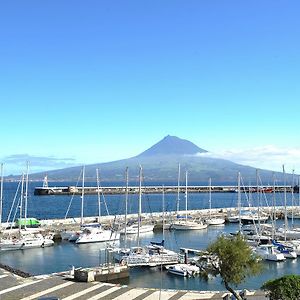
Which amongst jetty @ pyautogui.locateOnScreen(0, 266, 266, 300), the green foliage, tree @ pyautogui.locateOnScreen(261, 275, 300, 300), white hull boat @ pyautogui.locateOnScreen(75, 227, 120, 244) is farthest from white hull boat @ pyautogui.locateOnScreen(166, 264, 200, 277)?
white hull boat @ pyautogui.locateOnScreen(75, 227, 120, 244)

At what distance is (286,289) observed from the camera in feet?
48.1

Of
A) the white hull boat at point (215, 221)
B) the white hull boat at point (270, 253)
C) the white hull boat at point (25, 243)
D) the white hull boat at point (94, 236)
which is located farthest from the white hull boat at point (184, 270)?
the white hull boat at point (215, 221)

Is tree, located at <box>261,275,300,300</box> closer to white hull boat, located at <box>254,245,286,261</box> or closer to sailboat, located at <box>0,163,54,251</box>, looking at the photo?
white hull boat, located at <box>254,245,286,261</box>

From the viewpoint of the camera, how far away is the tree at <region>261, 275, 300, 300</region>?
47.9 ft

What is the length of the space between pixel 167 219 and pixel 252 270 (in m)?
36.7

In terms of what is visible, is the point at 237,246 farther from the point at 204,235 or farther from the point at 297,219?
the point at 297,219

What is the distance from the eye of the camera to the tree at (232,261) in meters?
17.5

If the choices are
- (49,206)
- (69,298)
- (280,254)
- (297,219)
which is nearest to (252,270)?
(69,298)

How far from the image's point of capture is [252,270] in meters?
18.0

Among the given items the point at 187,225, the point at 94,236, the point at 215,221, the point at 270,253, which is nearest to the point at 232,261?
the point at 270,253

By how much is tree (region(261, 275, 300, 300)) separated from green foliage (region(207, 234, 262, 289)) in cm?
251

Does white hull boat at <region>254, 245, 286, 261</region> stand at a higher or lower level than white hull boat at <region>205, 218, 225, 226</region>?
lower

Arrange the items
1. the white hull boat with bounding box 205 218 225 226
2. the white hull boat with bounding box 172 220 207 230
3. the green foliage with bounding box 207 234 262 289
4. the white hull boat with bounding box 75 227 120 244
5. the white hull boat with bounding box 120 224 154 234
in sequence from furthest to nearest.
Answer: the white hull boat with bounding box 205 218 225 226
the white hull boat with bounding box 172 220 207 230
the white hull boat with bounding box 120 224 154 234
the white hull boat with bounding box 75 227 120 244
the green foliage with bounding box 207 234 262 289

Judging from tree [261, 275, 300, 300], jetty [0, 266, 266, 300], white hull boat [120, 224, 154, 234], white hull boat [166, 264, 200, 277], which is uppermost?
tree [261, 275, 300, 300]
